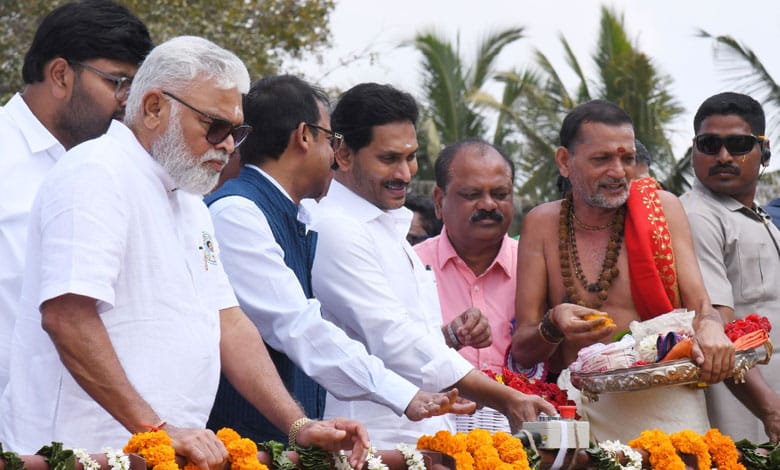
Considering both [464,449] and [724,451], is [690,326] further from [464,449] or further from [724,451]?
[464,449]

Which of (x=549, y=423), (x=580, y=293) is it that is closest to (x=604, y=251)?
(x=580, y=293)

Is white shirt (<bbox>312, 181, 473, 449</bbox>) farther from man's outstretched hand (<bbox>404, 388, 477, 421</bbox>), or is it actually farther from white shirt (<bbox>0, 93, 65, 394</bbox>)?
white shirt (<bbox>0, 93, 65, 394</bbox>)

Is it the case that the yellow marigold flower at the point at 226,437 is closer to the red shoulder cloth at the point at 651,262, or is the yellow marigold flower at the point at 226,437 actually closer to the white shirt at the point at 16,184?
the white shirt at the point at 16,184

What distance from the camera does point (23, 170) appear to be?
4.02 m

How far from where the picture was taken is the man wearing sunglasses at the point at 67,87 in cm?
409

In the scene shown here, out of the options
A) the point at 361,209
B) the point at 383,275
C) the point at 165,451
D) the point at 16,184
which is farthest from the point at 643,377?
the point at 16,184

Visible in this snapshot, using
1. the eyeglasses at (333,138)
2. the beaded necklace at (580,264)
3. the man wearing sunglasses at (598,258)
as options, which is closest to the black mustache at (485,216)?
the man wearing sunglasses at (598,258)

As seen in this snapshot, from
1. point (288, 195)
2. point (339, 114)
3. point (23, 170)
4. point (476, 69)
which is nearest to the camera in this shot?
point (23, 170)

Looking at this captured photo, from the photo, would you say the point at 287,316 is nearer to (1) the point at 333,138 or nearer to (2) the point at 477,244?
(1) the point at 333,138

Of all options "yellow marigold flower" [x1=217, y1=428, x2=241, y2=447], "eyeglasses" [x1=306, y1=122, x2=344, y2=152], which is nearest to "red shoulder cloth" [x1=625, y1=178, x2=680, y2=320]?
"eyeglasses" [x1=306, y1=122, x2=344, y2=152]

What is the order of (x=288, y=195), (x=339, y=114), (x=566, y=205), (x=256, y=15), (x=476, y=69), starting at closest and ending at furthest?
(x=288, y=195) < (x=339, y=114) < (x=566, y=205) < (x=256, y=15) < (x=476, y=69)

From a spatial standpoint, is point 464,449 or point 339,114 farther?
point 339,114

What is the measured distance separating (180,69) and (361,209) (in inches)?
54.0

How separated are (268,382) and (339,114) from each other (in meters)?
1.62
